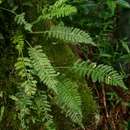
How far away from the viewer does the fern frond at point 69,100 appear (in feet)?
11.5

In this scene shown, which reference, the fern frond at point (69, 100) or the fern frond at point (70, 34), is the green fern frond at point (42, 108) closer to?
the fern frond at point (69, 100)

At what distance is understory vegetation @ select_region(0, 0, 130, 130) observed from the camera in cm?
354

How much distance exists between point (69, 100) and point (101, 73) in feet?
1.49

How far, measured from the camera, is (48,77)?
134 inches

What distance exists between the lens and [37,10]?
4.02 m

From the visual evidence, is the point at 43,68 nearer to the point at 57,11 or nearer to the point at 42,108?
the point at 42,108

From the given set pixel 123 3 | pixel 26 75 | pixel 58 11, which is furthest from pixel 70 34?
pixel 123 3

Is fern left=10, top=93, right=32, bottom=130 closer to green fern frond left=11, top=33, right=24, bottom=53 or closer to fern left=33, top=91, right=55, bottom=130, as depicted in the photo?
fern left=33, top=91, right=55, bottom=130

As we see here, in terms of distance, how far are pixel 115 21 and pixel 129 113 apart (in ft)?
4.42

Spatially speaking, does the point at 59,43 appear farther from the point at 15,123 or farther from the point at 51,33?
the point at 15,123

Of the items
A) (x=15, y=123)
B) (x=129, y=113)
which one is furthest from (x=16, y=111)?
(x=129, y=113)

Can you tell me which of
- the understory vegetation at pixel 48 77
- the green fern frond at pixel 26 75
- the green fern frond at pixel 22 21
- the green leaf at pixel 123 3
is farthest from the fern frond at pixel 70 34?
the green leaf at pixel 123 3

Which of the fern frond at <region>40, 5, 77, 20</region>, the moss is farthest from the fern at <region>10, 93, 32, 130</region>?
the fern frond at <region>40, 5, 77, 20</region>

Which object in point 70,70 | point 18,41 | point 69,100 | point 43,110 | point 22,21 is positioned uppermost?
point 22,21
